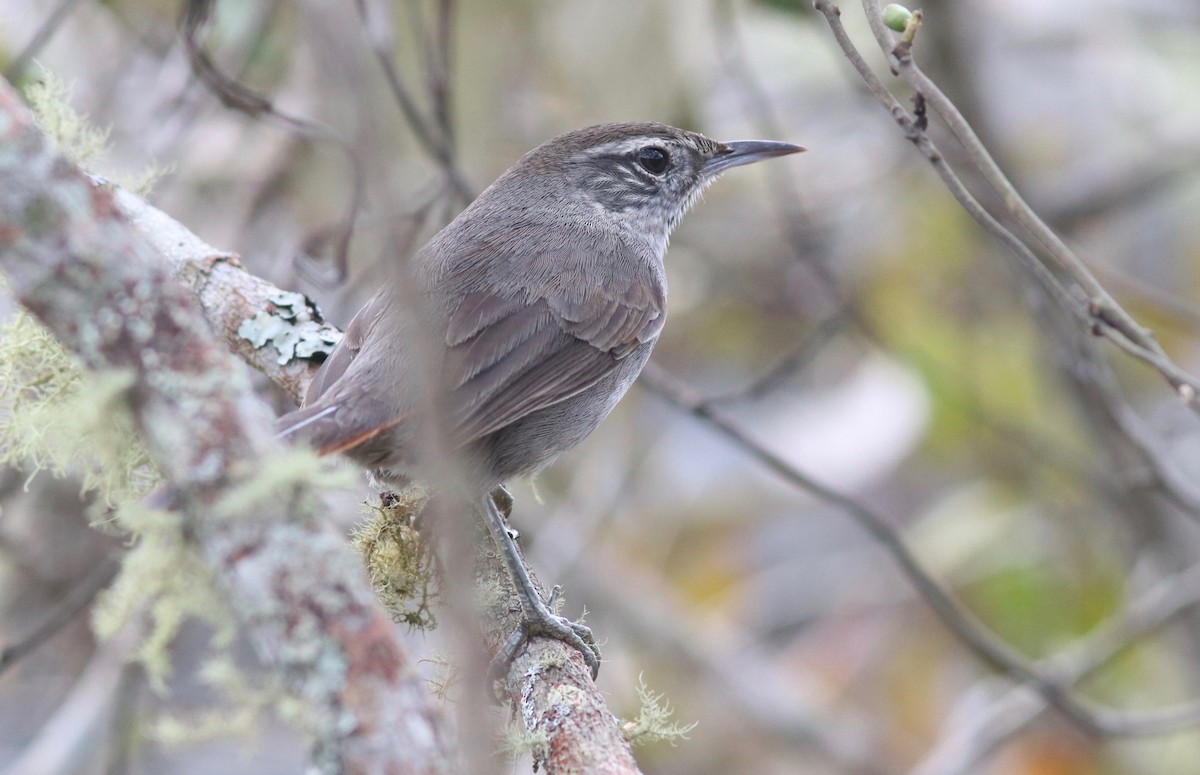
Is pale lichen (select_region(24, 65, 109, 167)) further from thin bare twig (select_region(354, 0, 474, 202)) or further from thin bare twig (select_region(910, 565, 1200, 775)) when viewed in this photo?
thin bare twig (select_region(910, 565, 1200, 775))

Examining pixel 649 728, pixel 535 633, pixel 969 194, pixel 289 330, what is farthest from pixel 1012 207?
pixel 289 330

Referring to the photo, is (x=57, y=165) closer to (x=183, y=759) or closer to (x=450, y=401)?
(x=450, y=401)

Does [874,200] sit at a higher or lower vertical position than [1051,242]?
higher

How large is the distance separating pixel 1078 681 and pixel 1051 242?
3664 mm

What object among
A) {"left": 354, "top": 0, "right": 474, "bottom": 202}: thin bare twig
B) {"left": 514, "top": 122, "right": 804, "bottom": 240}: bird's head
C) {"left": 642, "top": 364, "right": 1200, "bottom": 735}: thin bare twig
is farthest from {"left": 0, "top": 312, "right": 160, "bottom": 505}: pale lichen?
{"left": 642, "top": 364, "right": 1200, "bottom": 735}: thin bare twig

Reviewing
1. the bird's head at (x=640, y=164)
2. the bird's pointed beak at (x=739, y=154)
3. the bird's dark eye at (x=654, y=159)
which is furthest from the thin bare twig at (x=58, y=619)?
the bird's pointed beak at (x=739, y=154)

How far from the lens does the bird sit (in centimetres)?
357

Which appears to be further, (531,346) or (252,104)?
(252,104)

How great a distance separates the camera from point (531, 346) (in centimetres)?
425

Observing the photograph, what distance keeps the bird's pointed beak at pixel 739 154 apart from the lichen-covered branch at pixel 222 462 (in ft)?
12.5

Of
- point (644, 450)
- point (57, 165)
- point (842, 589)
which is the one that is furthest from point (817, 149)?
point (57, 165)

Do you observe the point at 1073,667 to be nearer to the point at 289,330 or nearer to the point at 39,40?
the point at 289,330

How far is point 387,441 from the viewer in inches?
141

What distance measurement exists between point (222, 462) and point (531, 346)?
2.46 metres
